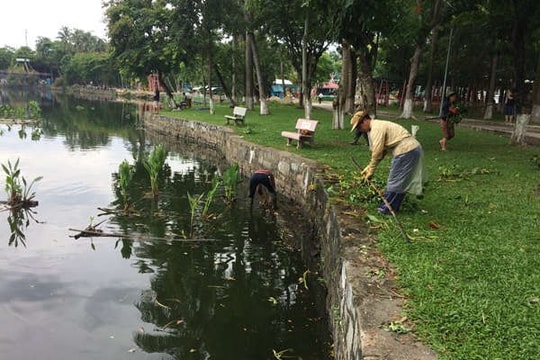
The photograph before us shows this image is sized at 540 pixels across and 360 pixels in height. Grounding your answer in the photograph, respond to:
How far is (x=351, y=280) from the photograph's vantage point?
4.23m

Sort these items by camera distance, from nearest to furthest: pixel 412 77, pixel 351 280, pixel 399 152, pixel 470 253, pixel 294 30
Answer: pixel 351 280, pixel 470 253, pixel 399 152, pixel 412 77, pixel 294 30

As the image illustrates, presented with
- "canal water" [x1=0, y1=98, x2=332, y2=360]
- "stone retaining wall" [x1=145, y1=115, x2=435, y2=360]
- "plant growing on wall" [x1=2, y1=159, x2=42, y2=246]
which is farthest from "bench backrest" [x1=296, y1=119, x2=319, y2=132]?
"plant growing on wall" [x1=2, y1=159, x2=42, y2=246]

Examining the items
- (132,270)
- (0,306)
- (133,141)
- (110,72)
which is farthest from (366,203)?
(110,72)

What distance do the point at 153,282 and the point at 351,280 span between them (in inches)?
135

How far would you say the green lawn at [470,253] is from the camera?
3.34 meters

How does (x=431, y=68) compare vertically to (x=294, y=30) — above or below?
below

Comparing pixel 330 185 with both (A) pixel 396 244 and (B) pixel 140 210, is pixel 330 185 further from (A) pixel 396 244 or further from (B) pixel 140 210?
(B) pixel 140 210

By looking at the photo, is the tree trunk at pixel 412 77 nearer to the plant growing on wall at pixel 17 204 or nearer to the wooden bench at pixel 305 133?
the wooden bench at pixel 305 133

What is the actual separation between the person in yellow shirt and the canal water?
187cm

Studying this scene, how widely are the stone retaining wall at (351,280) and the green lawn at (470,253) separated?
0.53ft

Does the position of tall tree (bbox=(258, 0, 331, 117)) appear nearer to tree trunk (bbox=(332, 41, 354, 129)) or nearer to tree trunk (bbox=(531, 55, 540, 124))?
tree trunk (bbox=(332, 41, 354, 129))

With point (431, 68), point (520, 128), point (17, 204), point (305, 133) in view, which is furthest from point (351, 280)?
point (431, 68)

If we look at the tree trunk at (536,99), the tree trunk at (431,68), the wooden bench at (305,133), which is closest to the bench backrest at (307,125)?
the wooden bench at (305,133)

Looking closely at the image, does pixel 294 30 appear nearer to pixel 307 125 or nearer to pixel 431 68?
pixel 431 68
